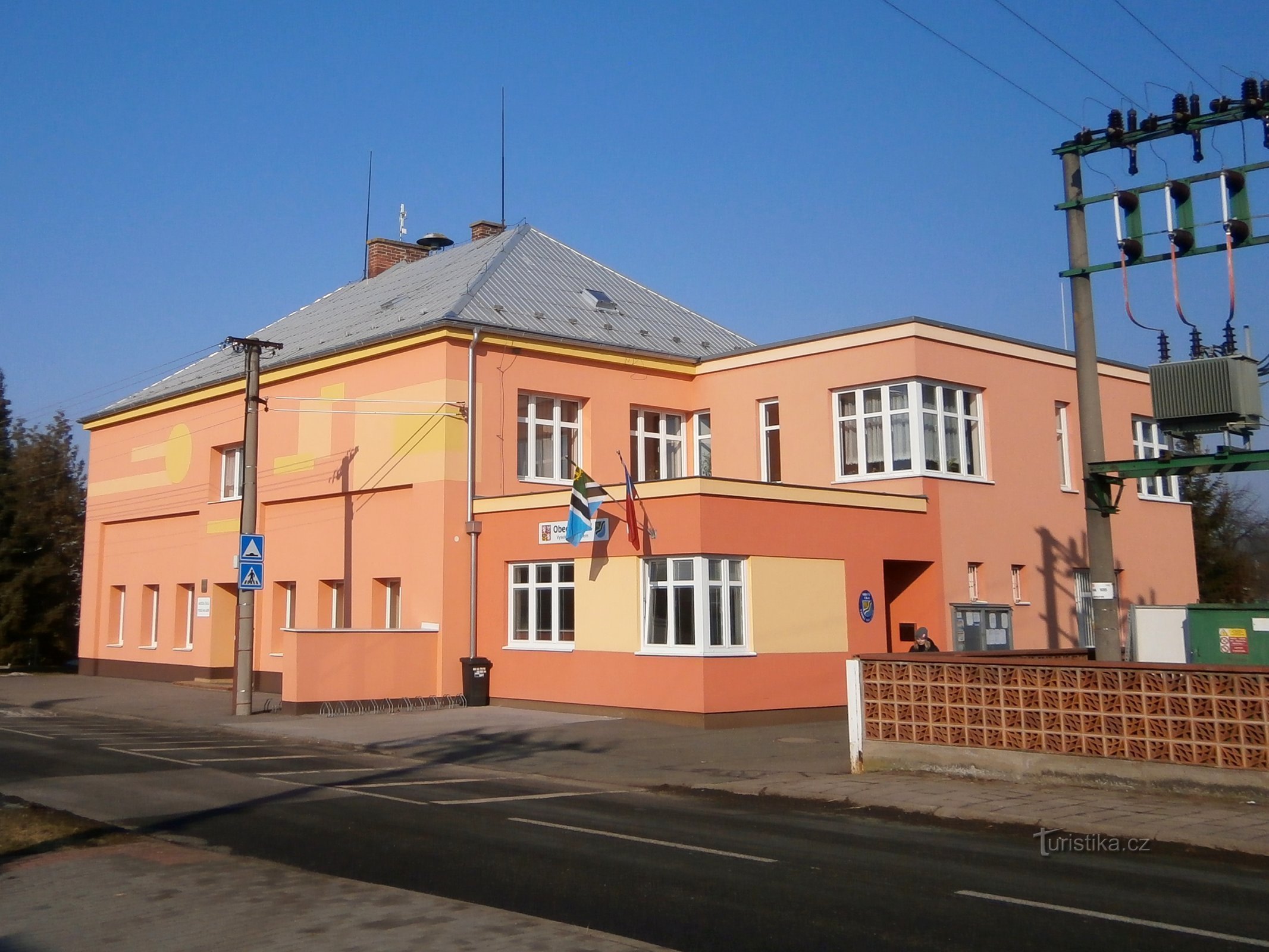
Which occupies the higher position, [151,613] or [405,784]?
[151,613]

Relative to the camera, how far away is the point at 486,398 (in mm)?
25250

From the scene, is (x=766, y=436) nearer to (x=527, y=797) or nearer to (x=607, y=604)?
(x=607, y=604)

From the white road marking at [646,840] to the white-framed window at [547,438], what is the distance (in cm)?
1559

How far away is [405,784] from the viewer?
537 inches

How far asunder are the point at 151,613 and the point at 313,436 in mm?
10364

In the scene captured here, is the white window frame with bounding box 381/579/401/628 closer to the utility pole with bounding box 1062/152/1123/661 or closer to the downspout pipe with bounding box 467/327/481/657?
the downspout pipe with bounding box 467/327/481/657

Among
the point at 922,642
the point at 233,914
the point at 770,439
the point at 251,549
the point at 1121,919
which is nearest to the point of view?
the point at 233,914

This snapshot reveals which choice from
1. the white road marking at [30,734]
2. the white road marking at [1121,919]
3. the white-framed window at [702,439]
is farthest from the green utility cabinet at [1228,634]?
the white road marking at [30,734]

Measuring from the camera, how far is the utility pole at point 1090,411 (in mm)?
15297

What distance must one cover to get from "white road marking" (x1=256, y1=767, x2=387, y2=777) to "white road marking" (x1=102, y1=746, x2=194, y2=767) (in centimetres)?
135

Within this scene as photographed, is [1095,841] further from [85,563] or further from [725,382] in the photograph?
[85,563]

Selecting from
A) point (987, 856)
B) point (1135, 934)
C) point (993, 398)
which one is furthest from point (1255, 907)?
point (993, 398)

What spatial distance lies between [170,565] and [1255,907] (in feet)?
101

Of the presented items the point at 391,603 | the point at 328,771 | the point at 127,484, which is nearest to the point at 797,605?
the point at 391,603
